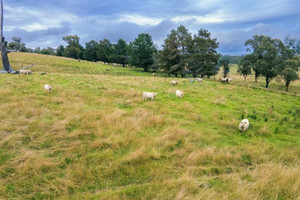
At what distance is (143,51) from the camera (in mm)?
50938

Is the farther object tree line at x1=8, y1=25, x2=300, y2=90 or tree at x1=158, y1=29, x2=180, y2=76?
tree at x1=158, y1=29, x2=180, y2=76

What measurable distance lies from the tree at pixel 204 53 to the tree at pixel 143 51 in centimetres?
1595

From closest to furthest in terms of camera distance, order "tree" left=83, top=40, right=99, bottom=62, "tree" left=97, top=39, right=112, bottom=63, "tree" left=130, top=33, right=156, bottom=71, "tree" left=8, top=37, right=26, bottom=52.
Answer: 1. "tree" left=8, top=37, right=26, bottom=52
2. "tree" left=130, top=33, right=156, bottom=71
3. "tree" left=97, top=39, right=112, bottom=63
4. "tree" left=83, top=40, right=99, bottom=62

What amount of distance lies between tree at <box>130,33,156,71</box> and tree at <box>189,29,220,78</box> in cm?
1595

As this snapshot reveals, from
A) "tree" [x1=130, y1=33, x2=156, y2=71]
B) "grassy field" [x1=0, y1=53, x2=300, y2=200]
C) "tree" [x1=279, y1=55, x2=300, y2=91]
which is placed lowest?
"grassy field" [x1=0, y1=53, x2=300, y2=200]

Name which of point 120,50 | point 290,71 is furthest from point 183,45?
point 120,50

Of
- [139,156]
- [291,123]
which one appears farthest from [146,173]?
[291,123]

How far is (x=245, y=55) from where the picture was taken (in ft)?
138

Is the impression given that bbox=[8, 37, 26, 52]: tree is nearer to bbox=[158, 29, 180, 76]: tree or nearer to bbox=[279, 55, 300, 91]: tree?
bbox=[158, 29, 180, 76]: tree

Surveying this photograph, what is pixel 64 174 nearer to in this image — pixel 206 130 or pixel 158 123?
pixel 158 123

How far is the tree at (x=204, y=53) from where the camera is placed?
37594mm

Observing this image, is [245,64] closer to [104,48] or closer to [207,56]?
[207,56]

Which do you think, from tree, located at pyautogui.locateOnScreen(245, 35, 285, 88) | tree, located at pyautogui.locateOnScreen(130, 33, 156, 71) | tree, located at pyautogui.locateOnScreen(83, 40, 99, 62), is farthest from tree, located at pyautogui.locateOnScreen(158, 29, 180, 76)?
tree, located at pyautogui.locateOnScreen(83, 40, 99, 62)

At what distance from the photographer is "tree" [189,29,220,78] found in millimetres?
37594
